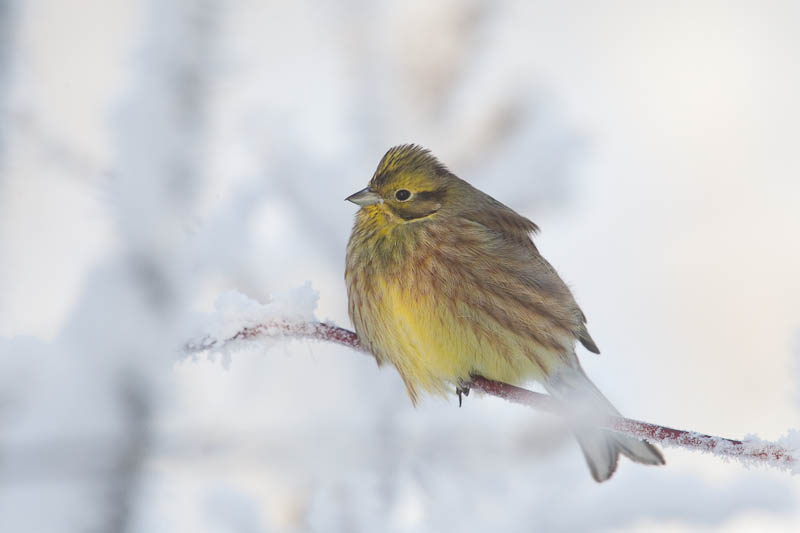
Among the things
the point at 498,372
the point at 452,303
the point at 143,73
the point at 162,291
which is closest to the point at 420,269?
the point at 452,303

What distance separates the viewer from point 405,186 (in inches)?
135

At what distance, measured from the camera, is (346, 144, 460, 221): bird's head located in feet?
11.1

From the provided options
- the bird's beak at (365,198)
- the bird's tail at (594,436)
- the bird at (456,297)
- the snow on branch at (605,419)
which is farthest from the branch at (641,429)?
the bird's tail at (594,436)

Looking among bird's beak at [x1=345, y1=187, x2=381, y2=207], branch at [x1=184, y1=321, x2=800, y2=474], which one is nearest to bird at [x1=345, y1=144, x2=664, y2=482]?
bird's beak at [x1=345, y1=187, x2=381, y2=207]

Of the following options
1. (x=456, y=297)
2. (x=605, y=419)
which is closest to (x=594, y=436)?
(x=456, y=297)

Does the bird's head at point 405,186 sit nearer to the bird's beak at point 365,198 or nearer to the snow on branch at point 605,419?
the bird's beak at point 365,198

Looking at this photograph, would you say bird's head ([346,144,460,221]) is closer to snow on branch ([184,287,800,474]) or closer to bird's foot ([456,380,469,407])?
bird's foot ([456,380,469,407])

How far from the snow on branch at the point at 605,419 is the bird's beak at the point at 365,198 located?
3.41ft

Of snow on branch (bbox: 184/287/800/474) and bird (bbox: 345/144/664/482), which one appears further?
bird (bbox: 345/144/664/482)

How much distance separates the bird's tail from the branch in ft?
4.05

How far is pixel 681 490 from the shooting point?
2816mm

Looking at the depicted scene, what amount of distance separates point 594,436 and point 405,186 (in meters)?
1.28

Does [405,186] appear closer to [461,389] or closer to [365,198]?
[365,198]

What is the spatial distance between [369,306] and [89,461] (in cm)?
200
